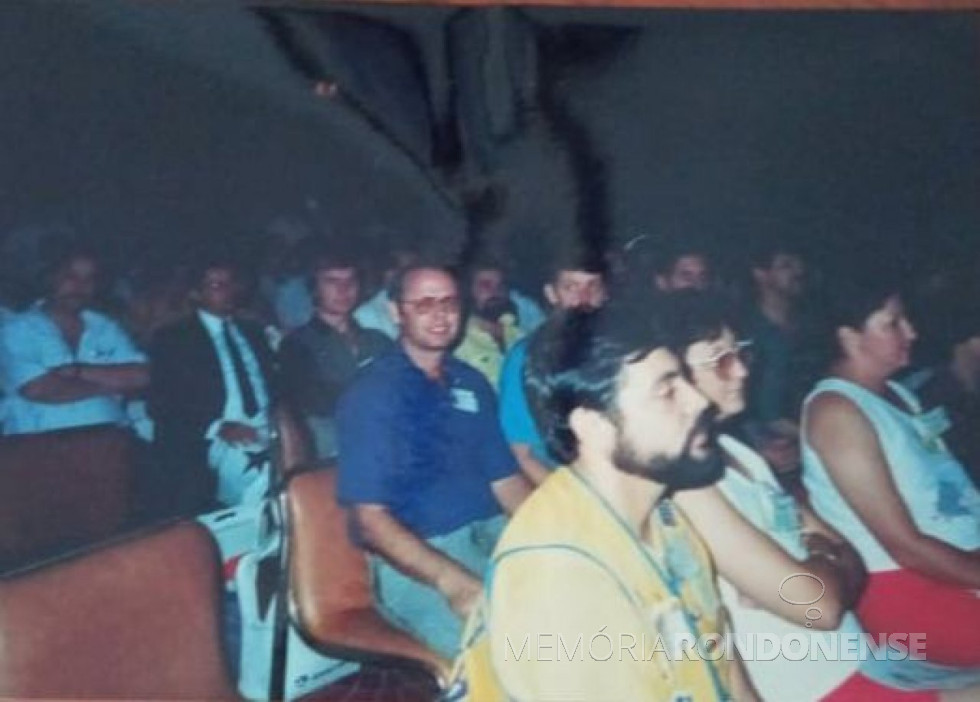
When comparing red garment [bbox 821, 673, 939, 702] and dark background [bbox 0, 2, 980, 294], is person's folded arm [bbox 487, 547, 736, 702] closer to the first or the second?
red garment [bbox 821, 673, 939, 702]

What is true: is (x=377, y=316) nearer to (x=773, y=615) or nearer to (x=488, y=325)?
(x=488, y=325)

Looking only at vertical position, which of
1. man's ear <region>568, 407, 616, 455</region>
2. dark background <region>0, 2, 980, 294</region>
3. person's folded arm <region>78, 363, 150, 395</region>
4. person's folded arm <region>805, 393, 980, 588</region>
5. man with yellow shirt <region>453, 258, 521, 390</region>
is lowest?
person's folded arm <region>805, 393, 980, 588</region>

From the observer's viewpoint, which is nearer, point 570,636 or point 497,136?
point 570,636

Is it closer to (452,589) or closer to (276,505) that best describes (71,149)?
(276,505)

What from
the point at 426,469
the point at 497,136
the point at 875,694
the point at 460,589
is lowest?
the point at 875,694

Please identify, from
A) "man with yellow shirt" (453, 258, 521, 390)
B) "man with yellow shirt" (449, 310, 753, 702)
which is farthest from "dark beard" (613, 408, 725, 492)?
"man with yellow shirt" (453, 258, 521, 390)

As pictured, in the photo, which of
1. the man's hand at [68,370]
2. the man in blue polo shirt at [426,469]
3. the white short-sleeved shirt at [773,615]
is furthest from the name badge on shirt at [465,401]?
the man's hand at [68,370]

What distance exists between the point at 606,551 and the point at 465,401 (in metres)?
0.18

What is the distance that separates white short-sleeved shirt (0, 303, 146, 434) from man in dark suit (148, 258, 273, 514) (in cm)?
3

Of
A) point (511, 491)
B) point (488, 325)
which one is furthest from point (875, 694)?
point (488, 325)

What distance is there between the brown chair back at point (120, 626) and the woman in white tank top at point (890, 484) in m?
0.53

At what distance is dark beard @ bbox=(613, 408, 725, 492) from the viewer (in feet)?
3.96

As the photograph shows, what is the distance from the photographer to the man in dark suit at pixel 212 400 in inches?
46.2

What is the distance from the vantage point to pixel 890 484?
1.23 m
